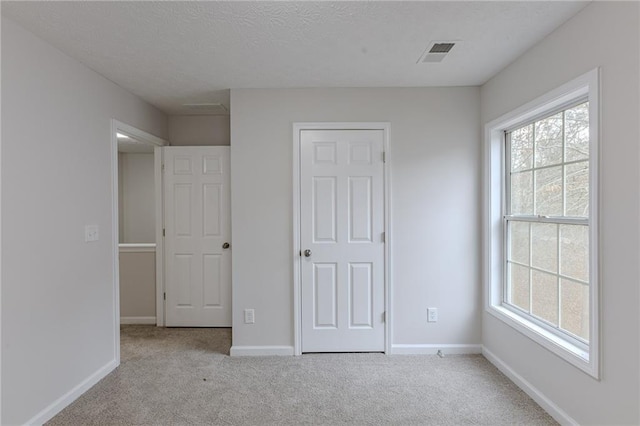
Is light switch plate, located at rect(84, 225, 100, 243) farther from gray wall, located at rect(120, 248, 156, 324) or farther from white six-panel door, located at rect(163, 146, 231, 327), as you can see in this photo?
gray wall, located at rect(120, 248, 156, 324)

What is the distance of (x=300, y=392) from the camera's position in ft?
7.88

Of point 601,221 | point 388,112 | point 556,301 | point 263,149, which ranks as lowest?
point 556,301

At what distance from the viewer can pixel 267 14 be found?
1853mm

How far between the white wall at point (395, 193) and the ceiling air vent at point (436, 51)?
0.58 metres

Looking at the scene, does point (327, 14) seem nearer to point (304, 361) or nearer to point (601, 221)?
point (601, 221)

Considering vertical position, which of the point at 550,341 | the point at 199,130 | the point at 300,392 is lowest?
the point at 300,392

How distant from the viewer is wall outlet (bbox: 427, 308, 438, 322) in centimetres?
304

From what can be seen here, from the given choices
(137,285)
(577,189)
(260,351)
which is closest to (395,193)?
(577,189)

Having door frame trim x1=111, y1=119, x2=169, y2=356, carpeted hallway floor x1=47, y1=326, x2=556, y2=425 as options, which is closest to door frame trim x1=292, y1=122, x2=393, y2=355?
carpeted hallway floor x1=47, y1=326, x2=556, y2=425

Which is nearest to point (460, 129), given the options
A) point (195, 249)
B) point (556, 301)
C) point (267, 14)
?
point (556, 301)

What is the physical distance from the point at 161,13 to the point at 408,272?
8.64 feet

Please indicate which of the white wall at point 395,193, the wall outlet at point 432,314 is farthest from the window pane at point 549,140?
the wall outlet at point 432,314

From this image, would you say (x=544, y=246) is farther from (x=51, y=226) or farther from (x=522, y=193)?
(x=51, y=226)

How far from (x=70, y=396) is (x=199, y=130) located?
2.81 metres
